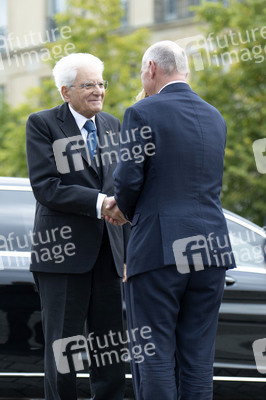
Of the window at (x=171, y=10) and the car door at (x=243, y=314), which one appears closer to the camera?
the car door at (x=243, y=314)

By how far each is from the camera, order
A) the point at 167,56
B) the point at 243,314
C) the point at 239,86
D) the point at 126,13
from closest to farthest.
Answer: the point at 167,56, the point at 243,314, the point at 239,86, the point at 126,13

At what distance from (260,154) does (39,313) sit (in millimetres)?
9140

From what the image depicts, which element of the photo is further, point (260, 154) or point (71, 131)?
point (260, 154)

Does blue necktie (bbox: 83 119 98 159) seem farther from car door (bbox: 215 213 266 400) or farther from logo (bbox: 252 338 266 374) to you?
logo (bbox: 252 338 266 374)

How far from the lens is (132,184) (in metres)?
3.81

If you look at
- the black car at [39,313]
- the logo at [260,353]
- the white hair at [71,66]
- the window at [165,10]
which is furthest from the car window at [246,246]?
the window at [165,10]

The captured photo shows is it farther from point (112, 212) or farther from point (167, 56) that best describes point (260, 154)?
point (167, 56)

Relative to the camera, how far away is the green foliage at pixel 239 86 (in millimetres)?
14617

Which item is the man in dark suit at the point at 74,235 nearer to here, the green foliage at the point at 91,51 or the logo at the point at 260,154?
the logo at the point at 260,154

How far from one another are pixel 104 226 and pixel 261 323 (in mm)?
1477

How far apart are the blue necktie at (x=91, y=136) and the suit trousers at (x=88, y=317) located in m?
0.52

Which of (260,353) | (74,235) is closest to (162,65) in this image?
(74,235)

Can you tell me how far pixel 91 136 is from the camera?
464 centimetres

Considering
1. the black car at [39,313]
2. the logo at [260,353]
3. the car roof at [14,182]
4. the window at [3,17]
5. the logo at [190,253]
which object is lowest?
the logo at [260,353]
